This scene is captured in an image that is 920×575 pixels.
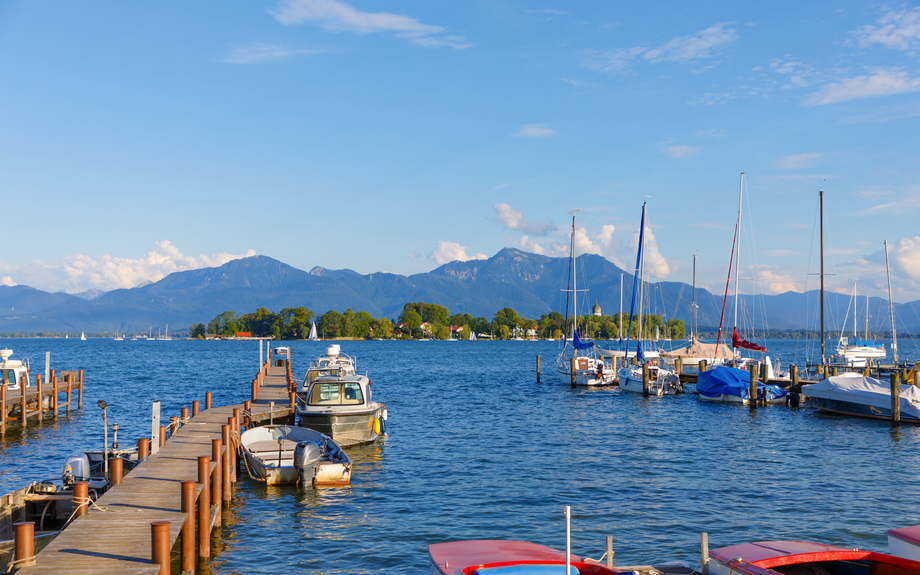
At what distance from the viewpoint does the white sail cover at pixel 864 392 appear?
3891 cm

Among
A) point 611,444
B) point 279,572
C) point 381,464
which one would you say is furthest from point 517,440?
point 279,572

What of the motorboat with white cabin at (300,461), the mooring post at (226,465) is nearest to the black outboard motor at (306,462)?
the motorboat with white cabin at (300,461)

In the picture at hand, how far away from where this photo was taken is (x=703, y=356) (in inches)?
2825

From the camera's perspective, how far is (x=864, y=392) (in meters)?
41.6

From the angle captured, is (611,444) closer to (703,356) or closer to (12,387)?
(12,387)

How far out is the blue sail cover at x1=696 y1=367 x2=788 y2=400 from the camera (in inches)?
1927

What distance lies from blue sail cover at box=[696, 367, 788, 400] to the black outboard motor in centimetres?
3714

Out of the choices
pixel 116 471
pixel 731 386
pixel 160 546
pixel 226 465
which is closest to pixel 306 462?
pixel 226 465

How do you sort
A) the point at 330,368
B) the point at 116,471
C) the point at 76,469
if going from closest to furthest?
the point at 116,471 < the point at 76,469 < the point at 330,368

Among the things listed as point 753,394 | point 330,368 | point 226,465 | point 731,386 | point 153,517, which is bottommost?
point 753,394

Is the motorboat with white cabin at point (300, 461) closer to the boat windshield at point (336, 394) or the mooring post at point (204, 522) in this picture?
the boat windshield at point (336, 394)

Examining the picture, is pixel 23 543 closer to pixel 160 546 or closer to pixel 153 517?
pixel 160 546

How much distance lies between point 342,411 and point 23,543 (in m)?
18.2

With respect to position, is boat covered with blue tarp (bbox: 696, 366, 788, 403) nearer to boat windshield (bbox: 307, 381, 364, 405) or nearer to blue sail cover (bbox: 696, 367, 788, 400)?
blue sail cover (bbox: 696, 367, 788, 400)
